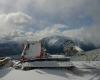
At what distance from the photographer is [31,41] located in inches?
1923

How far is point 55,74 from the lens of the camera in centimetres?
3322

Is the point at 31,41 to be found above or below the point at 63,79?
above

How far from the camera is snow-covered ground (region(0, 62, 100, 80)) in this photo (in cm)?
3169

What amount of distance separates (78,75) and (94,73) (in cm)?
229

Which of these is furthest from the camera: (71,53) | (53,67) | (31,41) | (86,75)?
(71,53)

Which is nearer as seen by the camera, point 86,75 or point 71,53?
point 86,75

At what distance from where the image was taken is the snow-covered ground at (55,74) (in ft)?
104

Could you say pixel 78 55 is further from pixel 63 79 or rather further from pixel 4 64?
pixel 63 79

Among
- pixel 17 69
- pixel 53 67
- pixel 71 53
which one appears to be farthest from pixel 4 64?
pixel 71 53

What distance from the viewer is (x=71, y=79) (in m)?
30.9

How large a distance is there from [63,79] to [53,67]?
20.1 ft

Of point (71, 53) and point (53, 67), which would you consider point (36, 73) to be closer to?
point (53, 67)

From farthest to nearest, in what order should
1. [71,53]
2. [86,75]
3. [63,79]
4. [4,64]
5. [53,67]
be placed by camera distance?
[71,53] → [4,64] → [53,67] → [86,75] → [63,79]

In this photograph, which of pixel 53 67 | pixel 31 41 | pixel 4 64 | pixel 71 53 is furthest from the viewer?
pixel 71 53
